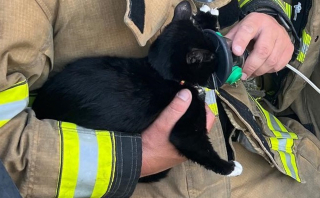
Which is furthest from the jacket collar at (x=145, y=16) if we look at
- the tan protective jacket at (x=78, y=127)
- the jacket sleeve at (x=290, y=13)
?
the jacket sleeve at (x=290, y=13)

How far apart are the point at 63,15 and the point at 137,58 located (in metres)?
0.22

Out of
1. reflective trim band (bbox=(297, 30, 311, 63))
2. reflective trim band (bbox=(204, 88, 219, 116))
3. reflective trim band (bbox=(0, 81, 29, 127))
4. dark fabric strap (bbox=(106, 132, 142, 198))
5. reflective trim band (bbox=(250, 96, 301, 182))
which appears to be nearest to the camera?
reflective trim band (bbox=(0, 81, 29, 127))

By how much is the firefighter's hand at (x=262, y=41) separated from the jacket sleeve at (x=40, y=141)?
42 centimetres

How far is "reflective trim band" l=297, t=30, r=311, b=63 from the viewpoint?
5.38ft

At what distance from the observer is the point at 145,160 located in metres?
1.27

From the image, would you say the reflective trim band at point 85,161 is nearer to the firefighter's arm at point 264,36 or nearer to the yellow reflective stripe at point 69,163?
the yellow reflective stripe at point 69,163

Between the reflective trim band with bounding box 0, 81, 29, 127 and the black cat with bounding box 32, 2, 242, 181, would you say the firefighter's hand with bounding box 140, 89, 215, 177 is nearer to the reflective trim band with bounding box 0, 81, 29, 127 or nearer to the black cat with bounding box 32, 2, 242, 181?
the black cat with bounding box 32, 2, 242, 181

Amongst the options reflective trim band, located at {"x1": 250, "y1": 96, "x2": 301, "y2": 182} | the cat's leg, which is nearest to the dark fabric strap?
the cat's leg

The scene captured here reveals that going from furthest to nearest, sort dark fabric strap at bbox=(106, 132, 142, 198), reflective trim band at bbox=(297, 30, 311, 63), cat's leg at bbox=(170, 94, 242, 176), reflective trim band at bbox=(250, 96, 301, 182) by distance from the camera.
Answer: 1. reflective trim band at bbox=(297, 30, 311, 63)
2. reflective trim band at bbox=(250, 96, 301, 182)
3. cat's leg at bbox=(170, 94, 242, 176)
4. dark fabric strap at bbox=(106, 132, 142, 198)

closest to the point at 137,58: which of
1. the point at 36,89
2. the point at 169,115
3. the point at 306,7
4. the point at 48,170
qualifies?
the point at 169,115

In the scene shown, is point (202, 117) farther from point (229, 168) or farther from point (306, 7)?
point (306, 7)

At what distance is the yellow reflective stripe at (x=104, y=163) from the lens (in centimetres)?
113

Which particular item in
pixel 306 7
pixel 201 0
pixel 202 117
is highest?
pixel 201 0

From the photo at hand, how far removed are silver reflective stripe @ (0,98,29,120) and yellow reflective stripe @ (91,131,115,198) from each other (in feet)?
0.61
